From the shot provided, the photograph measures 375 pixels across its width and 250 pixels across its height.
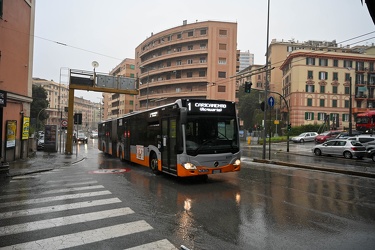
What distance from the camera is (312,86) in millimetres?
58438

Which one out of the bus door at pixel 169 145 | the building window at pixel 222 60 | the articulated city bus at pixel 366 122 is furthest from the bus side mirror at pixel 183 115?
the building window at pixel 222 60

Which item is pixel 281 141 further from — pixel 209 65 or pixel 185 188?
pixel 185 188

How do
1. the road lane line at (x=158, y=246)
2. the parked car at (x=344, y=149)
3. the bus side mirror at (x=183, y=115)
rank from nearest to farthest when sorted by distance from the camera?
the road lane line at (x=158, y=246) → the bus side mirror at (x=183, y=115) → the parked car at (x=344, y=149)

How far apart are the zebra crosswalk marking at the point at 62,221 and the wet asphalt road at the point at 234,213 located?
0.71 ft

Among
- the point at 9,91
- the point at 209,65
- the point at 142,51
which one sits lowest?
the point at 9,91

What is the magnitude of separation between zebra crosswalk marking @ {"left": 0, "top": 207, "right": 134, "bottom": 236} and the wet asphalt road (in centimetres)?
22

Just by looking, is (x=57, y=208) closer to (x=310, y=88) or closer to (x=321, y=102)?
(x=310, y=88)

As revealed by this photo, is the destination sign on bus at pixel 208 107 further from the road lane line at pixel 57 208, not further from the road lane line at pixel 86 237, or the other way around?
the road lane line at pixel 86 237

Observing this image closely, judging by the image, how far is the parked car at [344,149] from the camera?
68.7ft

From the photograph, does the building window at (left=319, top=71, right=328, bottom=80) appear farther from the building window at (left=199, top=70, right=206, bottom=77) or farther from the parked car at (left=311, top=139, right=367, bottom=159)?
the parked car at (left=311, top=139, right=367, bottom=159)

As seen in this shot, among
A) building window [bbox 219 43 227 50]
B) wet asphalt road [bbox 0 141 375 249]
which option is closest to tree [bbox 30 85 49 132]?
building window [bbox 219 43 227 50]

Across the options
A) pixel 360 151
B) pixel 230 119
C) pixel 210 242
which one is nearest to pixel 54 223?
pixel 210 242

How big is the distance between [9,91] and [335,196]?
56.7ft

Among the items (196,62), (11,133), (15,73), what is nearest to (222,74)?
(196,62)
